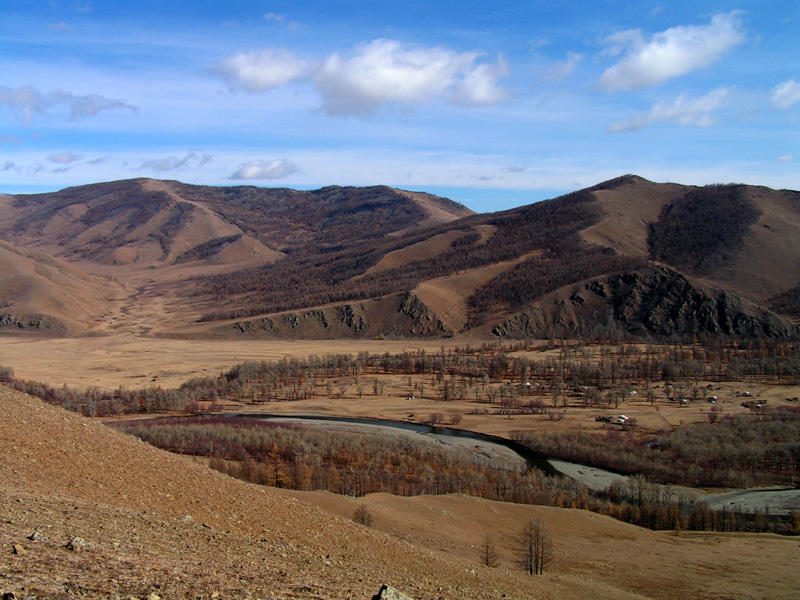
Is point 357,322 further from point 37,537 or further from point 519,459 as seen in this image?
point 37,537

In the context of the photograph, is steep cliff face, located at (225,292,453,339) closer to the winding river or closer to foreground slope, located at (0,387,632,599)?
the winding river

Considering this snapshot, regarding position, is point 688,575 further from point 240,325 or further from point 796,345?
point 240,325

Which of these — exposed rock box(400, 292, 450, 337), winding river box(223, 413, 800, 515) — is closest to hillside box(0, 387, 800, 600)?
winding river box(223, 413, 800, 515)

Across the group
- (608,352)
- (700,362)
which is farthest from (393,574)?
(608,352)

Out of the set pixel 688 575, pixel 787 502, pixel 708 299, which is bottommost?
pixel 787 502

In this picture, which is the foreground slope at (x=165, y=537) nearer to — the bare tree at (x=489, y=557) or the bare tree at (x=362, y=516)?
the bare tree at (x=489, y=557)

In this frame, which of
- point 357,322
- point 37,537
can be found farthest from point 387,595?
point 357,322

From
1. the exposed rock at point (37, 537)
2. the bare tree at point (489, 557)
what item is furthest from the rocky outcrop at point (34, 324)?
the exposed rock at point (37, 537)
